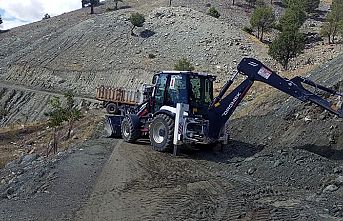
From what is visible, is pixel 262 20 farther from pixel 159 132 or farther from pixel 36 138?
pixel 159 132

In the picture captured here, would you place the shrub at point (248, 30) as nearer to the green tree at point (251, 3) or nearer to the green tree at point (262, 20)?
the green tree at point (262, 20)

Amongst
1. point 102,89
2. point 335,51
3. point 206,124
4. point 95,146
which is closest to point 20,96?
point 102,89

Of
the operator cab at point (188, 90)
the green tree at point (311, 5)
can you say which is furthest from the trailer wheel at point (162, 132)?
the green tree at point (311, 5)

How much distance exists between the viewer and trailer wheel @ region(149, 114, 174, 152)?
1570 cm

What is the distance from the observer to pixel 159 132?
16469 mm

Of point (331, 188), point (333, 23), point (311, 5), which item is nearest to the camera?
point (331, 188)

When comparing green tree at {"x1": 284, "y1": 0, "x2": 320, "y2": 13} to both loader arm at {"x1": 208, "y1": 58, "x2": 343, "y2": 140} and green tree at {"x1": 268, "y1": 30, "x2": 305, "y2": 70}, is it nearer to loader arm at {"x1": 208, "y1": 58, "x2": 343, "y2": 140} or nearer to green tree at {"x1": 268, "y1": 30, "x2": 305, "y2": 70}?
green tree at {"x1": 268, "y1": 30, "x2": 305, "y2": 70}

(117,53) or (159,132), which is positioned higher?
(117,53)

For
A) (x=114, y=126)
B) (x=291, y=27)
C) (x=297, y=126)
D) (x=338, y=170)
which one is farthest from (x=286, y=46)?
(x=338, y=170)

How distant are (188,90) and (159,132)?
1.73 m

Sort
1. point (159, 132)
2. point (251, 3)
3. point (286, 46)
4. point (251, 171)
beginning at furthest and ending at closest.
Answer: point (251, 3)
point (286, 46)
point (159, 132)
point (251, 171)

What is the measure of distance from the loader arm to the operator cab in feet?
1.53

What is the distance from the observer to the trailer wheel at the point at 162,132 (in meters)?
15.7

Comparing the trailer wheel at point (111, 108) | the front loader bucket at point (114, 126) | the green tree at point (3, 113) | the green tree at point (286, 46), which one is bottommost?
the green tree at point (3, 113)
